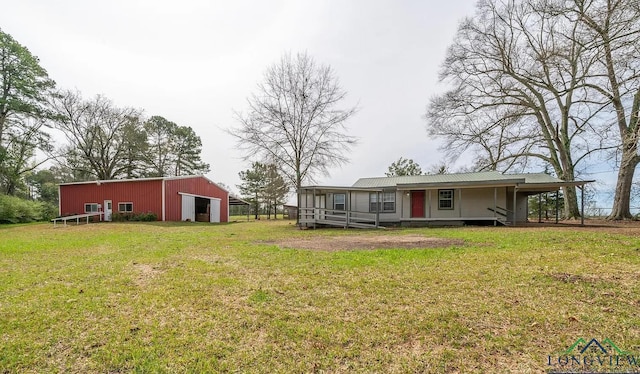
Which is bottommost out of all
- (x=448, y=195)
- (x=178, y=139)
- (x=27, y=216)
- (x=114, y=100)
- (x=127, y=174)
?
(x=27, y=216)

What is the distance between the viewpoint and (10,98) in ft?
71.0

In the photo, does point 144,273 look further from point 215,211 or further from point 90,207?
point 215,211

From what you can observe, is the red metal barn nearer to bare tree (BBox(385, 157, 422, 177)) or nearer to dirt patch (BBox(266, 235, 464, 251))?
dirt patch (BBox(266, 235, 464, 251))

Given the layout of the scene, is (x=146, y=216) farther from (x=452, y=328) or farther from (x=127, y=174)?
(x=452, y=328)

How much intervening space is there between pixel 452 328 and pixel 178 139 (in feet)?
133

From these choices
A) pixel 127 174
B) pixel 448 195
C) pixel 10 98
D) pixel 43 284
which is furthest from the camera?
pixel 127 174

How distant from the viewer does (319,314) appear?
336cm

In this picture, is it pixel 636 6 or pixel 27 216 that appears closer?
pixel 636 6

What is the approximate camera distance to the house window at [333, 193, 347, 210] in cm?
1794

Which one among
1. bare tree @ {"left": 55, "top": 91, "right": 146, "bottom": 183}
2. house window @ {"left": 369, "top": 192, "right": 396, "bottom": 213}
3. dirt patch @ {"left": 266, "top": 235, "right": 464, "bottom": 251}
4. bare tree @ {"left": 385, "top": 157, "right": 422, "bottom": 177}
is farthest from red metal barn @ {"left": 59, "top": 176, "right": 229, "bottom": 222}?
bare tree @ {"left": 385, "top": 157, "right": 422, "bottom": 177}

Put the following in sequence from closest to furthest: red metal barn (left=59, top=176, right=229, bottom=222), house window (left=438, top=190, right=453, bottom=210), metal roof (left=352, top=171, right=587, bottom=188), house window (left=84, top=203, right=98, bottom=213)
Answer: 1. house window (left=438, top=190, right=453, bottom=210)
2. metal roof (left=352, top=171, right=587, bottom=188)
3. red metal barn (left=59, top=176, right=229, bottom=222)
4. house window (left=84, top=203, right=98, bottom=213)

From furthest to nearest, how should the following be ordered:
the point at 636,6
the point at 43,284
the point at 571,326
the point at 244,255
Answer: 1. the point at 244,255
2. the point at 636,6
3. the point at 43,284
4. the point at 571,326

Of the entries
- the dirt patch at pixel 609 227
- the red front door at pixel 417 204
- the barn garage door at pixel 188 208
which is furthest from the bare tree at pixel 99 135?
the dirt patch at pixel 609 227

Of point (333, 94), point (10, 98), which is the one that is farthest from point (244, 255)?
point (10, 98)
